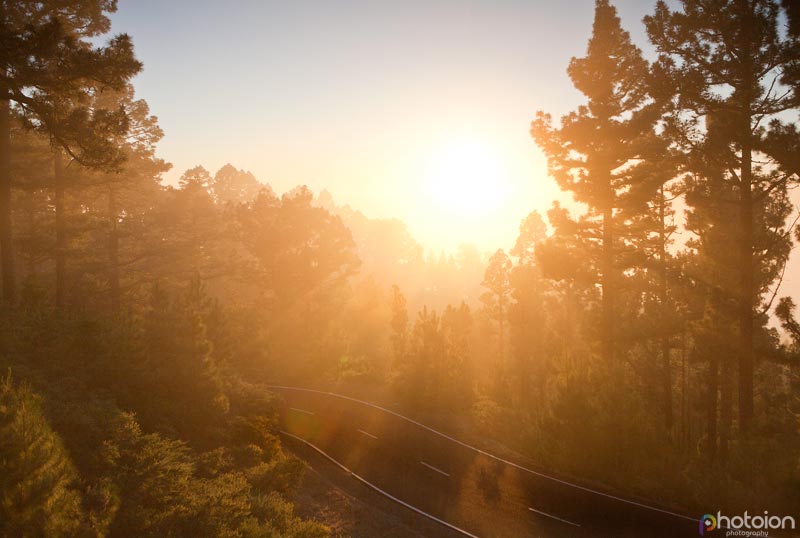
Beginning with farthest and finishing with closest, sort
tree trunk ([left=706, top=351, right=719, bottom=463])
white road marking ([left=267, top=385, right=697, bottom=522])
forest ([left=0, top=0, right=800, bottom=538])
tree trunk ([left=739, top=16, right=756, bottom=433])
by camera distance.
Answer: tree trunk ([left=706, top=351, right=719, bottom=463])
tree trunk ([left=739, top=16, right=756, bottom=433])
white road marking ([left=267, top=385, right=697, bottom=522])
forest ([left=0, top=0, right=800, bottom=538])

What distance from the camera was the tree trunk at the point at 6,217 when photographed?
57.3 feet

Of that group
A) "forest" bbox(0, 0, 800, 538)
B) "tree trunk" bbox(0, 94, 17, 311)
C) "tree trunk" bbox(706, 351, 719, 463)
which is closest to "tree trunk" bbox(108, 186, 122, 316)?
"forest" bbox(0, 0, 800, 538)

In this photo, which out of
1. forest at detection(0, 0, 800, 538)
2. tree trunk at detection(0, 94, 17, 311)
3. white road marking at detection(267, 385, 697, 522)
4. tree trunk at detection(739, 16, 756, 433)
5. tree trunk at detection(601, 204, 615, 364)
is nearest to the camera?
forest at detection(0, 0, 800, 538)

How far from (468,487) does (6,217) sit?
2076 cm

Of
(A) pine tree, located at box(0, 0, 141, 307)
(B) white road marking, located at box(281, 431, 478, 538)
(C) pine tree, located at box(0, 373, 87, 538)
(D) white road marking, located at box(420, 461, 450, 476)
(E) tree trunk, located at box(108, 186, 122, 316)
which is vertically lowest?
(D) white road marking, located at box(420, 461, 450, 476)

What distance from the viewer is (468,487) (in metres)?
16.1

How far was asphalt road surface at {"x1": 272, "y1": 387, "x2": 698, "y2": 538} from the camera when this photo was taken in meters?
13.2

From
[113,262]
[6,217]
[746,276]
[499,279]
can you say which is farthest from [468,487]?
[499,279]

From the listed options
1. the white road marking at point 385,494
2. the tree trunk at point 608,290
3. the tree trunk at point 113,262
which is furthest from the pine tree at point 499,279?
the tree trunk at point 113,262

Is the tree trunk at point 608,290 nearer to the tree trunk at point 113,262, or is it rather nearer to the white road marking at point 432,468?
the white road marking at point 432,468

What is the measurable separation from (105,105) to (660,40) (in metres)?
29.1

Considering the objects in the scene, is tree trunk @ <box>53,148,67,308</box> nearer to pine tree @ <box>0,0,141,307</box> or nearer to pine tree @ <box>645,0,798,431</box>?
Result: pine tree @ <box>0,0,141,307</box>

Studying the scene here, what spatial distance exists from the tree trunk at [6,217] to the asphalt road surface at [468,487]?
1298 centimetres

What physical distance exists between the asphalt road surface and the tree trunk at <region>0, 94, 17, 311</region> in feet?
42.6
